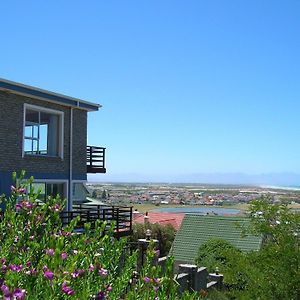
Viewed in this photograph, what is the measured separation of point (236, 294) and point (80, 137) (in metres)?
13.6

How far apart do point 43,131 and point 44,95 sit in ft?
4.97

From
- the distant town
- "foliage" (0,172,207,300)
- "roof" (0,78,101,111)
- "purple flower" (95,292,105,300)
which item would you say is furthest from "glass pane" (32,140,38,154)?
"purple flower" (95,292,105,300)

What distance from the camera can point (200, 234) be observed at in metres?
23.0

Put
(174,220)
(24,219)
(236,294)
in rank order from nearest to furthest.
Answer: (24,219), (236,294), (174,220)

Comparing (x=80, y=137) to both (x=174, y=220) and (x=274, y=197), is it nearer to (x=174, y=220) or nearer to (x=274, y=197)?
(x=274, y=197)

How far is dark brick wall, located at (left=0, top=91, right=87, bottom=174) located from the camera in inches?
686

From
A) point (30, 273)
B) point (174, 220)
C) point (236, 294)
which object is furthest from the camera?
point (174, 220)

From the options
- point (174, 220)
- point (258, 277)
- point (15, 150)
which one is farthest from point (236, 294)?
point (174, 220)

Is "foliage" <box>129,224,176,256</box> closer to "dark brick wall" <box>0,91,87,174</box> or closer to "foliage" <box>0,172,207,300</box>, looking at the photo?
"dark brick wall" <box>0,91,87,174</box>

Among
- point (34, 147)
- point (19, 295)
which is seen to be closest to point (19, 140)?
point (34, 147)

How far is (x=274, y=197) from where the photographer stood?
9.77 metres

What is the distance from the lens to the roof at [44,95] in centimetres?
1730

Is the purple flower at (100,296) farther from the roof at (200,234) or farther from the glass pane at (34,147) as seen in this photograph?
the roof at (200,234)

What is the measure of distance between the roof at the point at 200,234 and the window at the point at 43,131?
6.84m
